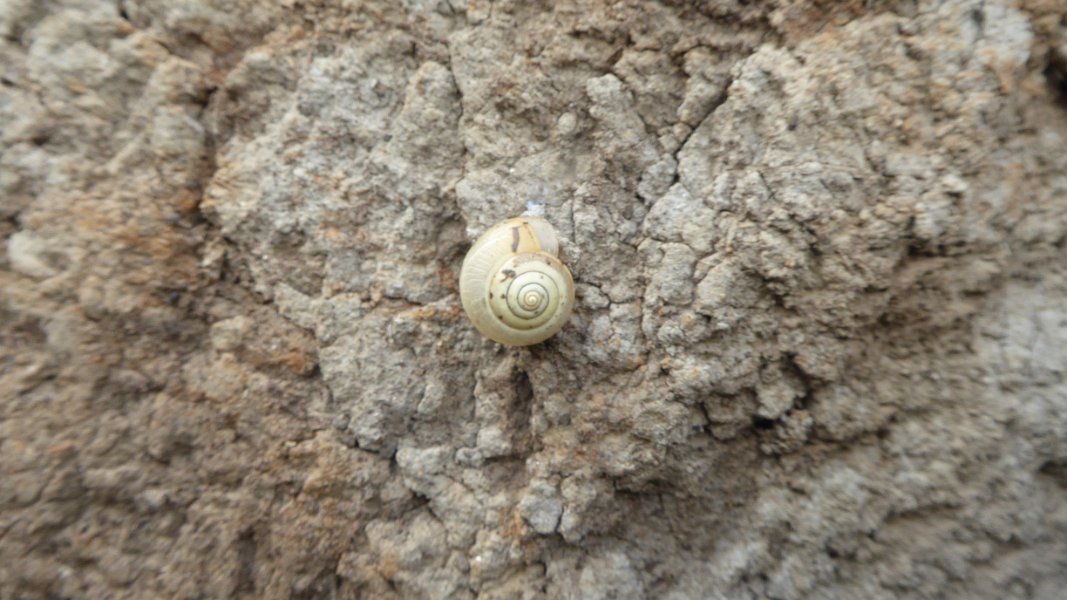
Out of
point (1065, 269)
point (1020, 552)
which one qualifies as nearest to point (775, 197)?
point (1065, 269)

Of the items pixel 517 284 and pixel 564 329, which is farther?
pixel 564 329

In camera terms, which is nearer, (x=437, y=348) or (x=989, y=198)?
(x=989, y=198)

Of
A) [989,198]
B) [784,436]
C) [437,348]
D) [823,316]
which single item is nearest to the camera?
[989,198]

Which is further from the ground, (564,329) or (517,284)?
(517,284)

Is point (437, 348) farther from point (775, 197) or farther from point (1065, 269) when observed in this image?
point (1065, 269)
